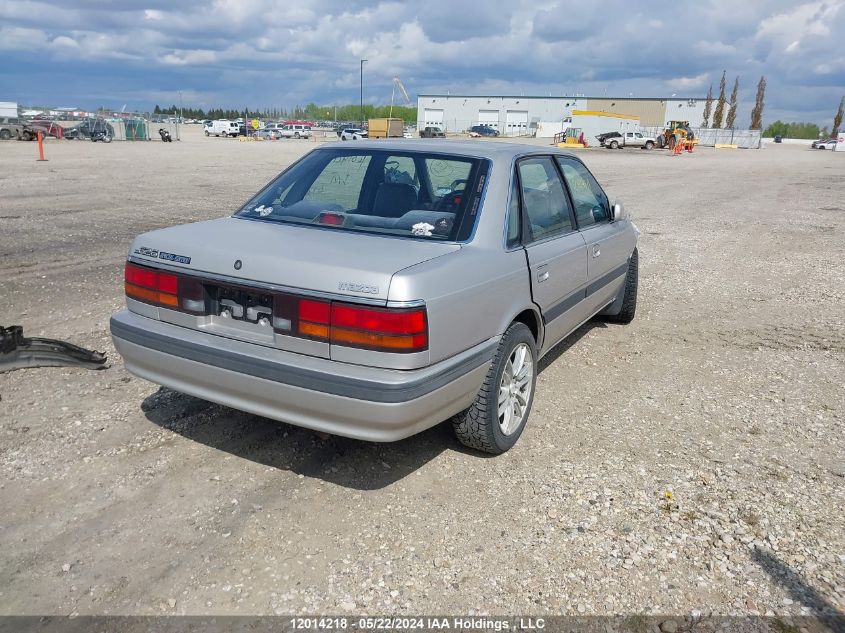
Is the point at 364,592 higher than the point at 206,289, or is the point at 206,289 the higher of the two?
the point at 206,289

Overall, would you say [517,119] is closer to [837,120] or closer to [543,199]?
[837,120]

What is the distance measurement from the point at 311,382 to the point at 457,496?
0.99 m

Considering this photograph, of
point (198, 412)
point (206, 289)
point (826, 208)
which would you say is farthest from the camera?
point (826, 208)

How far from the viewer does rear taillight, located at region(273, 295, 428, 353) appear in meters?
2.88

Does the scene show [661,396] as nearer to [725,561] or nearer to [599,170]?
[725,561]

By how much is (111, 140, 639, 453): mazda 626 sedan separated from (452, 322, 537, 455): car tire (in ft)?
0.04

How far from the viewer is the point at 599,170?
28.5 meters

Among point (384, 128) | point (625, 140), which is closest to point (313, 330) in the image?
point (384, 128)

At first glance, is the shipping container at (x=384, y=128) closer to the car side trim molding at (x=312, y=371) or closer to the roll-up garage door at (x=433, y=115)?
the car side trim molding at (x=312, y=371)

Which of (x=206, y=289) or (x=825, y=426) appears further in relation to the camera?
(x=825, y=426)

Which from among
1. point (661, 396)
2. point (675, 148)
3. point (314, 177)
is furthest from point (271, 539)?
point (675, 148)

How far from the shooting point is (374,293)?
2881mm

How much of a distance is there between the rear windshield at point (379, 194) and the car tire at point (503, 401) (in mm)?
669

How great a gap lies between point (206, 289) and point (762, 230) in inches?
480
